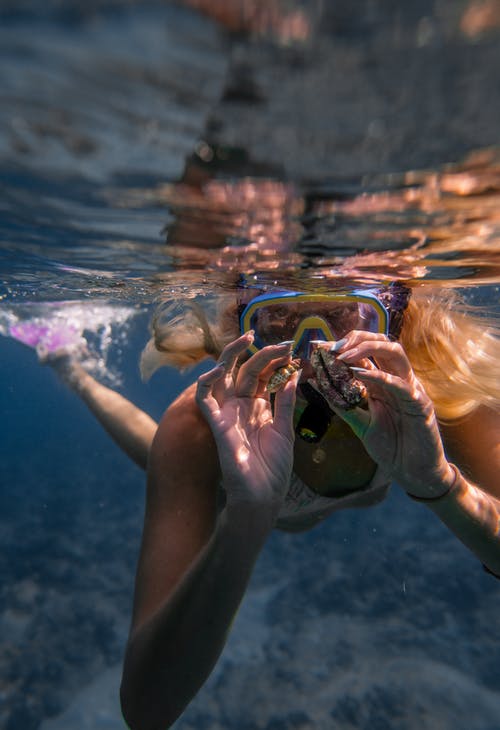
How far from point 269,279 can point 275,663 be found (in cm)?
860

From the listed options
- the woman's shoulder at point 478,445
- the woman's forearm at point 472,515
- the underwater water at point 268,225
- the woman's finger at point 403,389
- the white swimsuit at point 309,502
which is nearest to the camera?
the underwater water at point 268,225

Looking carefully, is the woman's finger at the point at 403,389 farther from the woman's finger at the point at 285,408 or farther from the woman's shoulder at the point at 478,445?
the woman's shoulder at the point at 478,445

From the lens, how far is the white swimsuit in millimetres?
4082

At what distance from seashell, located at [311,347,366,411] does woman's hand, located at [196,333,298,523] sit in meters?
0.25

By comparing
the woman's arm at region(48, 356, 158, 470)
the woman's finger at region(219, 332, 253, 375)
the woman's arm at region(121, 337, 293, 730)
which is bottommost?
the woman's arm at region(48, 356, 158, 470)

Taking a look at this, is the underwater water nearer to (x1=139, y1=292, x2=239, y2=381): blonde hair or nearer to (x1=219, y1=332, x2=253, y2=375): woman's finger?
(x1=139, y1=292, x2=239, y2=381): blonde hair

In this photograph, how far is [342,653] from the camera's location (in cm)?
980

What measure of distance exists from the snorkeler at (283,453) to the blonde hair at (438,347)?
18mm

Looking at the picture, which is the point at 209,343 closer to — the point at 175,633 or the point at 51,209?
the point at 51,209

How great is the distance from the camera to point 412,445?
2922 mm

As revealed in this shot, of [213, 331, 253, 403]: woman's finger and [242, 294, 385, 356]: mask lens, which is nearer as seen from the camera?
[213, 331, 253, 403]: woman's finger

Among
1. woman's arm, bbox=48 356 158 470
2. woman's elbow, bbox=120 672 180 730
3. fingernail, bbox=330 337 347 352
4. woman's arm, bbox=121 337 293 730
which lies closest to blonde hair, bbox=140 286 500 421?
fingernail, bbox=330 337 347 352

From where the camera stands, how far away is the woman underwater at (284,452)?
274 centimetres

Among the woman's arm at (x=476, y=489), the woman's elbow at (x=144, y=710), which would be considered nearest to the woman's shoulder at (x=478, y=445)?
the woman's arm at (x=476, y=489)
